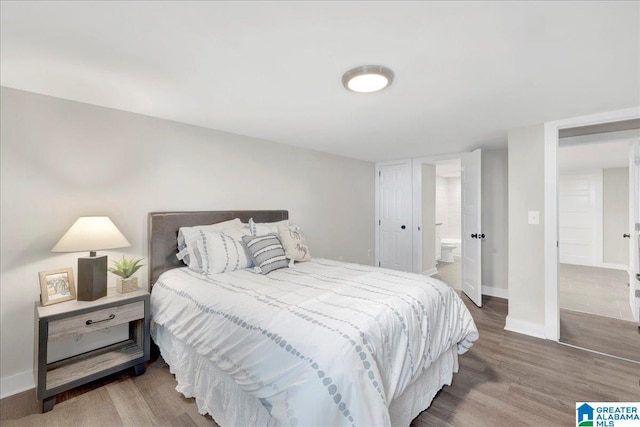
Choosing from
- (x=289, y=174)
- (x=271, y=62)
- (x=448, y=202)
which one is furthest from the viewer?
(x=448, y=202)

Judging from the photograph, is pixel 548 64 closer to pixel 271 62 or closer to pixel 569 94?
pixel 569 94

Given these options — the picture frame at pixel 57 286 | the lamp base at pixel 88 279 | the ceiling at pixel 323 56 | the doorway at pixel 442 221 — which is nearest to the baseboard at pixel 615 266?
the doorway at pixel 442 221

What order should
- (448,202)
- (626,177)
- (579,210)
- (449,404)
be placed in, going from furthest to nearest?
(448,202) < (579,210) < (626,177) < (449,404)

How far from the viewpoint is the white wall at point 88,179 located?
6.46 feet

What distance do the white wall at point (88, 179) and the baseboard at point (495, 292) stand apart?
135 inches

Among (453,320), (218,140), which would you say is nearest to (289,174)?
(218,140)

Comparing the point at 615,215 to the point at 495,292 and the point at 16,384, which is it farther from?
the point at 16,384

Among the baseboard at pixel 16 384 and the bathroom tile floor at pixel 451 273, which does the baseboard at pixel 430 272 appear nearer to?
the bathroom tile floor at pixel 451 273

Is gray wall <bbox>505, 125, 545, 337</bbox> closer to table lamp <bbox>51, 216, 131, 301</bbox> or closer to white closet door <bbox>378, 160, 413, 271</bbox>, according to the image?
white closet door <bbox>378, 160, 413, 271</bbox>

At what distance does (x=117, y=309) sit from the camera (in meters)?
2.07

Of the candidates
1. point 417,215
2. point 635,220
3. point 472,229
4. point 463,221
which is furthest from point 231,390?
point 635,220

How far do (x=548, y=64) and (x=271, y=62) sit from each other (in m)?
1.70

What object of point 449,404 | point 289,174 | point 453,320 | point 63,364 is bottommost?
point 449,404

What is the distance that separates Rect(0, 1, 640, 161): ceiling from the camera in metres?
1.25
